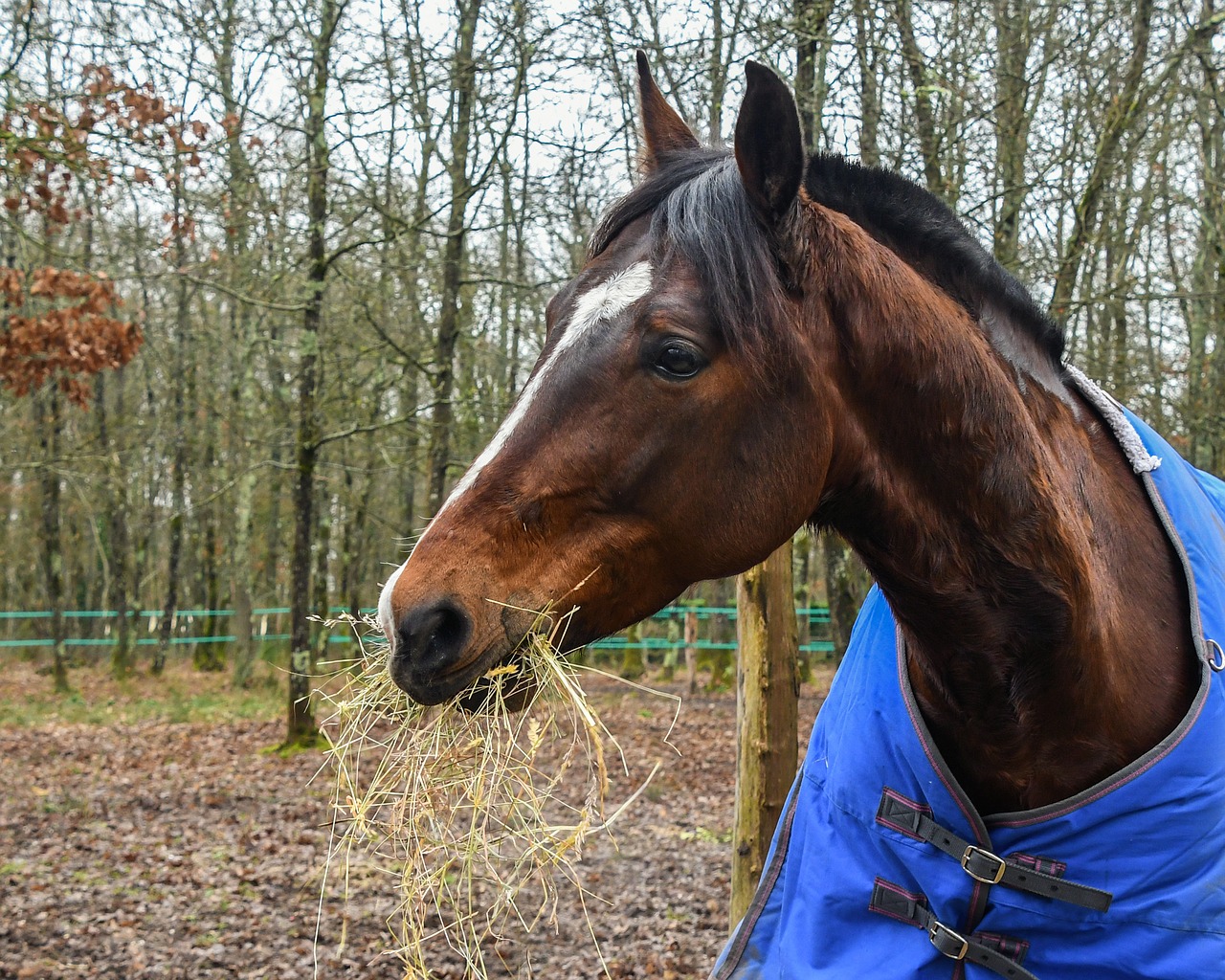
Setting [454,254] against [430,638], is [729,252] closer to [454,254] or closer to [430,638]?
[430,638]

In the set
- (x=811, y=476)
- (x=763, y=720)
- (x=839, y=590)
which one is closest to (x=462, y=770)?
(x=811, y=476)

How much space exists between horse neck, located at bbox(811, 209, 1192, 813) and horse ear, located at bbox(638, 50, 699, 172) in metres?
0.64

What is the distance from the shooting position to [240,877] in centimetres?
712

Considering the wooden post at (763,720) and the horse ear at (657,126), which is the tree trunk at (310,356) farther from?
the horse ear at (657,126)

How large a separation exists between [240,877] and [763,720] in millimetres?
4817

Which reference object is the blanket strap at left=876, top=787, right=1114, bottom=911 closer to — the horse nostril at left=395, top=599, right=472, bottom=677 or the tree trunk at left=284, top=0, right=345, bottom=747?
the horse nostril at left=395, top=599, right=472, bottom=677

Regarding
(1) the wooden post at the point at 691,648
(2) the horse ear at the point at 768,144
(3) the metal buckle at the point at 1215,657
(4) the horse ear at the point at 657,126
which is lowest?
(1) the wooden post at the point at 691,648

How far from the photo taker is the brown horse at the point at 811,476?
6.54 feet

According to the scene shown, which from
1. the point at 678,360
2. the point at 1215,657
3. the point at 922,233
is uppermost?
the point at 922,233

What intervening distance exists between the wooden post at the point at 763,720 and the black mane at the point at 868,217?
2.00 meters

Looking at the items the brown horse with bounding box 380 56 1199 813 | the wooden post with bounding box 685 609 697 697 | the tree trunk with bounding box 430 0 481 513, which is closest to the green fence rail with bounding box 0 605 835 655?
the wooden post with bounding box 685 609 697 697

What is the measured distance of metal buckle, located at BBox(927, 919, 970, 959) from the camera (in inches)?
85.8

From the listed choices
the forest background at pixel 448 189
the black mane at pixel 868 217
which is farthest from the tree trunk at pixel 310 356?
the black mane at pixel 868 217

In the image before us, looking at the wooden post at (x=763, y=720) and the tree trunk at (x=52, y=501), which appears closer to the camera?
the wooden post at (x=763, y=720)
